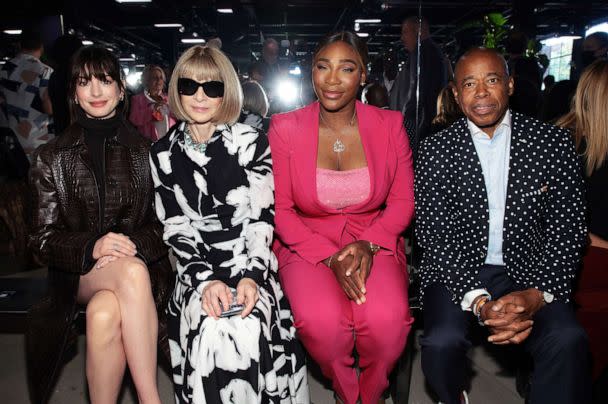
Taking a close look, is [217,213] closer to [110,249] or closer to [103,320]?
[110,249]

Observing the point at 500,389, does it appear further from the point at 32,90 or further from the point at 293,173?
the point at 32,90

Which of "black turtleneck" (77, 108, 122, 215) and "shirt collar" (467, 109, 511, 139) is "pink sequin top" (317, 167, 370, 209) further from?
"black turtleneck" (77, 108, 122, 215)

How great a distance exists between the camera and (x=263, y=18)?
303 inches

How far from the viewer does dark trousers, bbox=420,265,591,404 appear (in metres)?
1.91

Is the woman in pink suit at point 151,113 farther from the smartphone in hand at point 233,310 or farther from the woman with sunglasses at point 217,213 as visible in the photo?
the smartphone in hand at point 233,310

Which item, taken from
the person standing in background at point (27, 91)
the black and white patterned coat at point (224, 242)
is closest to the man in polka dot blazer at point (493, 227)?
the black and white patterned coat at point (224, 242)

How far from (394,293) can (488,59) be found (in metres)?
1.13

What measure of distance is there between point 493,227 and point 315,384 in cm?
142

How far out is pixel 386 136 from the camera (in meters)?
2.55

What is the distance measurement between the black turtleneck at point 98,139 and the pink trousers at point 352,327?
3.39 feet

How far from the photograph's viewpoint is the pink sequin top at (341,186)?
2.50 metres

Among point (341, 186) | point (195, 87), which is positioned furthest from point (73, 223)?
point (341, 186)

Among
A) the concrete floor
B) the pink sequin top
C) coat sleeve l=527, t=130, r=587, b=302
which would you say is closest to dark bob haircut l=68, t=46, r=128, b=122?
the pink sequin top

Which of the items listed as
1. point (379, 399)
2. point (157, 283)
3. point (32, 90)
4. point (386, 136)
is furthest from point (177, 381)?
point (32, 90)
